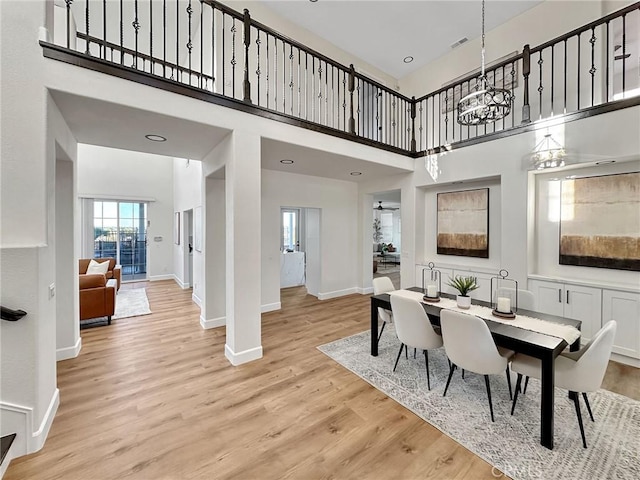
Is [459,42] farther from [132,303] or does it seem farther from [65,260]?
[132,303]

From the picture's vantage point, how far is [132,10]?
4.57 m

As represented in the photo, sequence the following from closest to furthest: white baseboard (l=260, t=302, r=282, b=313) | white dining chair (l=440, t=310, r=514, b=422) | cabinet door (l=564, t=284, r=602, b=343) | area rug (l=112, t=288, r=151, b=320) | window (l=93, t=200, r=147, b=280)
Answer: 1. white dining chair (l=440, t=310, r=514, b=422)
2. cabinet door (l=564, t=284, r=602, b=343)
3. area rug (l=112, t=288, r=151, b=320)
4. white baseboard (l=260, t=302, r=282, b=313)
5. window (l=93, t=200, r=147, b=280)

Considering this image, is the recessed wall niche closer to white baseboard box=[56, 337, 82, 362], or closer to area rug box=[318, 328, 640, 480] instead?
area rug box=[318, 328, 640, 480]

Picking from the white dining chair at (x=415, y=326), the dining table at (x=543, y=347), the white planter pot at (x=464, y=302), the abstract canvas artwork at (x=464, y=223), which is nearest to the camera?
the dining table at (x=543, y=347)

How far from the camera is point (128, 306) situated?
5.38 m

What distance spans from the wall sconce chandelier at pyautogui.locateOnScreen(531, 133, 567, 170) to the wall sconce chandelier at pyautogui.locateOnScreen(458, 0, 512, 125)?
1.65 meters

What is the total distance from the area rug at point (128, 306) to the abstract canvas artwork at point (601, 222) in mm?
6848

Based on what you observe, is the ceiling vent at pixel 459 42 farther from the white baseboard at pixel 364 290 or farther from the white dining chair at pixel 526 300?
the white baseboard at pixel 364 290

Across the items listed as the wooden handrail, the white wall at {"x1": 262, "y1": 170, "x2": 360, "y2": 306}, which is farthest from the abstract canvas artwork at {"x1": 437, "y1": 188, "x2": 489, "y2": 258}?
the wooden handrail

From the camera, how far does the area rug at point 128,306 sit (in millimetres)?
4451

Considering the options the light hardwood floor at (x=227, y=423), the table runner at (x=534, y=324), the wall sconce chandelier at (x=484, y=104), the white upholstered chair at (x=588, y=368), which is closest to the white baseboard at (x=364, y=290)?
the light hardwood floor at (x=227, y=423)

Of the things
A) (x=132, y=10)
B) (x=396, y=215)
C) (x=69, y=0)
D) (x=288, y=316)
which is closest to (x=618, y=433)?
(x=288, y=316)

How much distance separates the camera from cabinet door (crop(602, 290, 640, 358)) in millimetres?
3037

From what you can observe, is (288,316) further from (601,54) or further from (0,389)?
(601,54)
